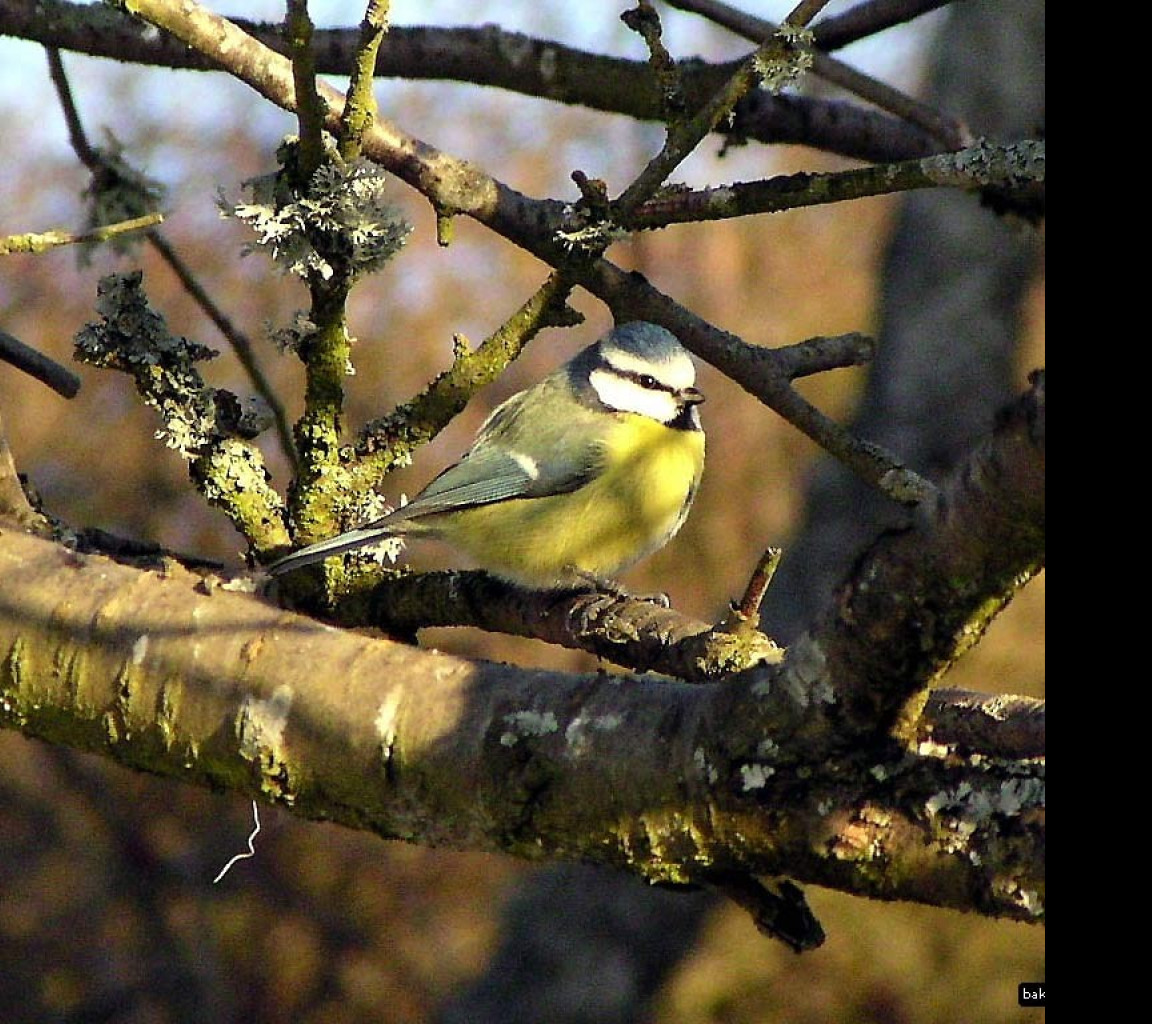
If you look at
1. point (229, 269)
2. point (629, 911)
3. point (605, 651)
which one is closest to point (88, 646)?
point (605, 651)

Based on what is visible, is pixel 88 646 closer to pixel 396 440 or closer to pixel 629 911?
pixel 396 440

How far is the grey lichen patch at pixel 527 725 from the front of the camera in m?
1.61

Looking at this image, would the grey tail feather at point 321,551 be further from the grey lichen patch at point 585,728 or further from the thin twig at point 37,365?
the grey lichen patch at point 585,728

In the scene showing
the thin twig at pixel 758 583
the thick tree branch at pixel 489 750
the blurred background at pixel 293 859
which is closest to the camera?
the thick tree branch at pixel 489 750

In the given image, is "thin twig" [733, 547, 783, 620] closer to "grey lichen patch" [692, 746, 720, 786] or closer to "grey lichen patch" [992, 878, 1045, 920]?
"grey lichen patch" [692, 746, 720, 786]

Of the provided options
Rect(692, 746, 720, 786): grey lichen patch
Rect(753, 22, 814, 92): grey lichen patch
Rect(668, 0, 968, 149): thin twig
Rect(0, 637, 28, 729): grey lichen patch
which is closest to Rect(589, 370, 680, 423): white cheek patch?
Rect(668, 0, 968, 149): thin twig

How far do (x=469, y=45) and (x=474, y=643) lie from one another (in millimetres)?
4239

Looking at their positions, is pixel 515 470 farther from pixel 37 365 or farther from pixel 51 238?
pixel 51 238

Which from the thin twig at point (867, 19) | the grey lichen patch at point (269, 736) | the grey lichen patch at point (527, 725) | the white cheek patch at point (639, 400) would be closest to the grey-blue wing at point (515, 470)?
the white cheek patch at point (639, 400)

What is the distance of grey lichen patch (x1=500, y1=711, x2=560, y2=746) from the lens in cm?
161

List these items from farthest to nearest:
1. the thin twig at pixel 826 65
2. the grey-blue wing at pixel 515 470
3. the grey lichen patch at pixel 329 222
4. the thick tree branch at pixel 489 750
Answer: the grey-blue wing at pixel 515 470
the thin twig at pixel 826 65
the grey lichen patch at pixel 329 222
the thick tree branch at pixel 489 750

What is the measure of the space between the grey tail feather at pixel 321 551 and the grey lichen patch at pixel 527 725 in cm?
84

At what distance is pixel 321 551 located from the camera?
2.43m

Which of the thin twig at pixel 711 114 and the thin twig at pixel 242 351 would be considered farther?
the thin twig at pixel 242 351
